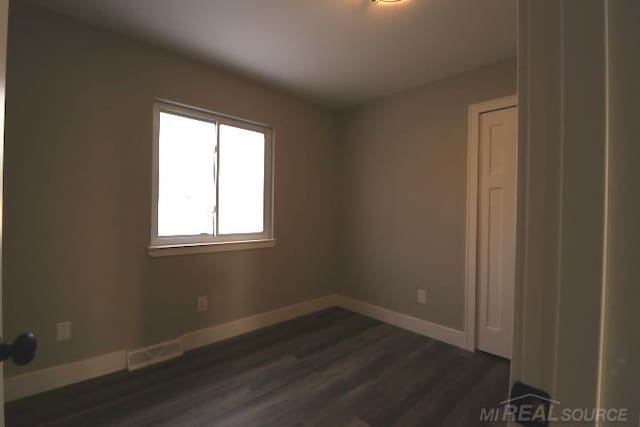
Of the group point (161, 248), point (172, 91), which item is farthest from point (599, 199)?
point (172, 91)

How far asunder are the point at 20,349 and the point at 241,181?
2.29 m

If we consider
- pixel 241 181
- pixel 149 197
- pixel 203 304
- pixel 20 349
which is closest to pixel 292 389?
pixel 203 304

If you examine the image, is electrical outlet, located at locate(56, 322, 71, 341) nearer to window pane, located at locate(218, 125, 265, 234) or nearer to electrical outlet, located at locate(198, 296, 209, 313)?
electrical outlet, located at locate(198, 296, 209, 313)

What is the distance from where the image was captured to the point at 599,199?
0.31 metres

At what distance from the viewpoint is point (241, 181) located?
277 centimetres

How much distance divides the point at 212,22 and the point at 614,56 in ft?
7.12

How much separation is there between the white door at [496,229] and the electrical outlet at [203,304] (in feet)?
7.79

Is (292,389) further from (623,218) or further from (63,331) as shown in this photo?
(623,218)

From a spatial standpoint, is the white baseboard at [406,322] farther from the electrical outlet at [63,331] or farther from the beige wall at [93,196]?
the electrical outlet at [63,331]

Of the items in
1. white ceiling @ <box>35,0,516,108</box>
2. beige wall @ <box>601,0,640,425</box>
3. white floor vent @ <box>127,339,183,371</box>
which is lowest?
white floor vent @ <box>127,339,183,371</box>

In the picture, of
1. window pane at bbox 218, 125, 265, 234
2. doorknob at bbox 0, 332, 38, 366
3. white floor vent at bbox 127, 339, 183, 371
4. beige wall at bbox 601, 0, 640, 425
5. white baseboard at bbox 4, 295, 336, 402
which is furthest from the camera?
window pane at bbox 218, 125, 265, 234

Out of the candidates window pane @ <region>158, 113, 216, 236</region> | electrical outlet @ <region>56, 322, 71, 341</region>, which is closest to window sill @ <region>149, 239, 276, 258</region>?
window pane @ <region>158, 113, 216, 236</region>

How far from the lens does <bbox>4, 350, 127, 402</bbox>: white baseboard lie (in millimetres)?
1651

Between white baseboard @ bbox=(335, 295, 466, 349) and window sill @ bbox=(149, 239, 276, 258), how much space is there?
1.25 metres
